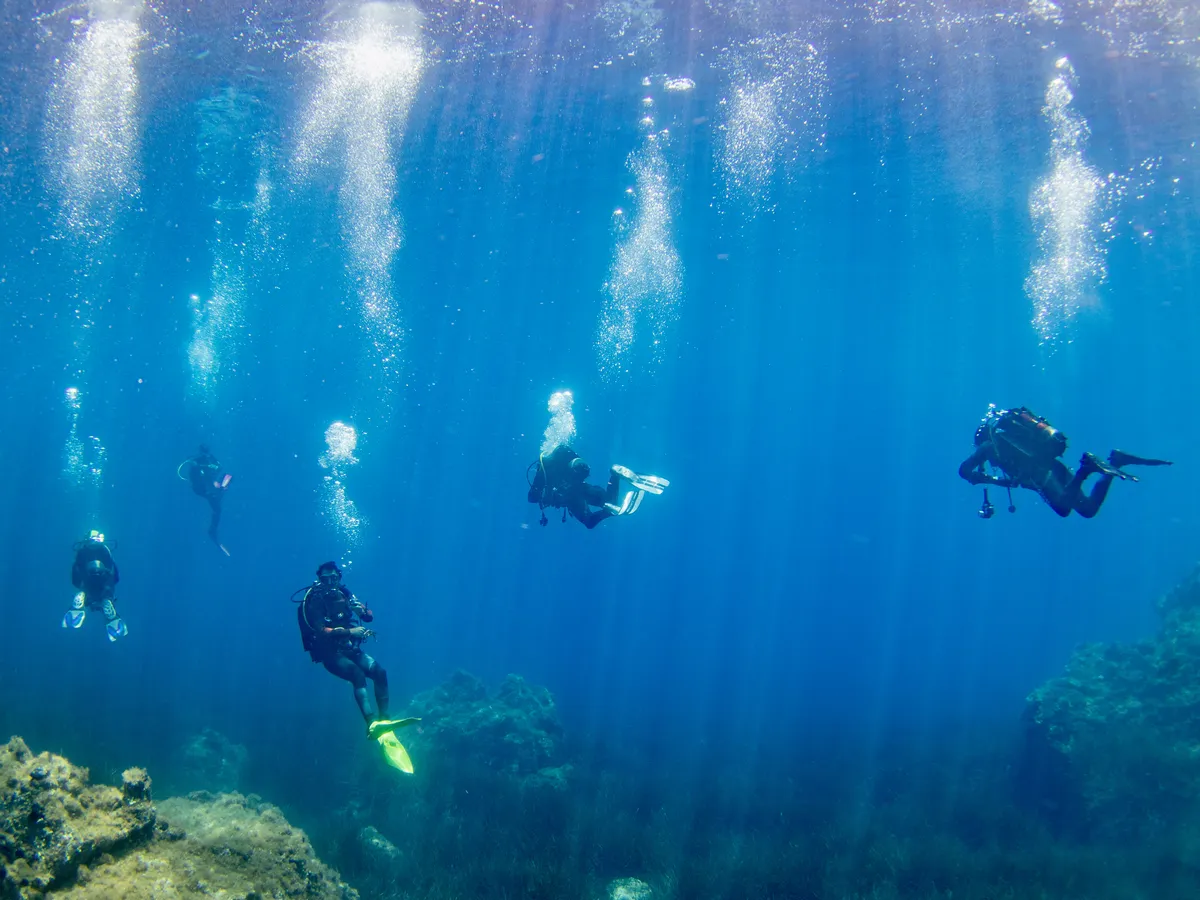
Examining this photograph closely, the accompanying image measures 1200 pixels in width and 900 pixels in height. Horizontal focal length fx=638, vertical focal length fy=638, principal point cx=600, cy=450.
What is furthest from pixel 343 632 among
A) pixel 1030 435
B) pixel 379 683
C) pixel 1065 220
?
pixel 1065 220

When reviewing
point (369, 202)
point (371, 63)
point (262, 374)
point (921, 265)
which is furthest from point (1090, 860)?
point (262, 374)

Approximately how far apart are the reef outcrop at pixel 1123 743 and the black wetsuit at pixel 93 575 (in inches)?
723

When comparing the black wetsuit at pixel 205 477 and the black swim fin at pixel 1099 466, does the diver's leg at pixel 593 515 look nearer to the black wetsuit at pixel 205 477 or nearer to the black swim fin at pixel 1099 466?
the black swim fin at pixel 1099 466

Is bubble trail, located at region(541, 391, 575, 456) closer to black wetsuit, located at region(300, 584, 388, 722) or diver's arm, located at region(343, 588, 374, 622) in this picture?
diver's arm, located at region(343, 588, 374, 622)

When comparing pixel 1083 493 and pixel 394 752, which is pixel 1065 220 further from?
pixel 394 752

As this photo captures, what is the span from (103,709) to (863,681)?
133ft

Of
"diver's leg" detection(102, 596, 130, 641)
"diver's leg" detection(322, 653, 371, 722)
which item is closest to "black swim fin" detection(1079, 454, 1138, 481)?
"diver's leg" detection(322, 653, 371, 722)

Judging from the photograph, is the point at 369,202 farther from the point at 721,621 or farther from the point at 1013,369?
the point at 721,621

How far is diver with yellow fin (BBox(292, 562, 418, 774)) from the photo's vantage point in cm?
737

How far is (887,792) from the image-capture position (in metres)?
14.6

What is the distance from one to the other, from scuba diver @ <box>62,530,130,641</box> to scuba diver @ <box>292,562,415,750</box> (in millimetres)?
6347

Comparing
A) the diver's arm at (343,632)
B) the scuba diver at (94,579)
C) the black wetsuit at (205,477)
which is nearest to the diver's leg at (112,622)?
the scuba diver at (94,579)

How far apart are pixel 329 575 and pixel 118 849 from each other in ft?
12.5

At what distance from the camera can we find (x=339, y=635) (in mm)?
7336
